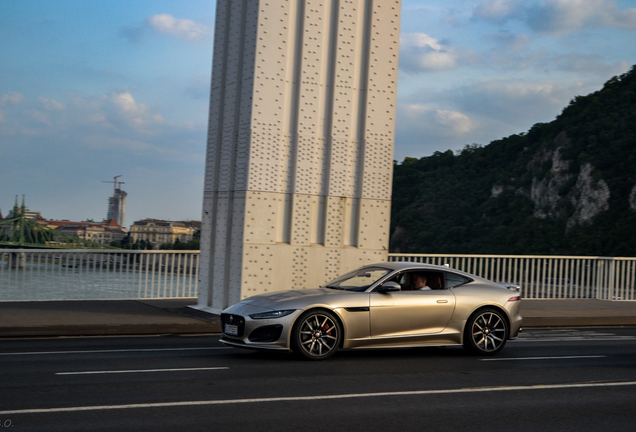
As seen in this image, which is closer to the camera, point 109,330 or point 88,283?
point 109,330

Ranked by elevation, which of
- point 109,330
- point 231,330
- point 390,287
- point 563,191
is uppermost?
point 563,191

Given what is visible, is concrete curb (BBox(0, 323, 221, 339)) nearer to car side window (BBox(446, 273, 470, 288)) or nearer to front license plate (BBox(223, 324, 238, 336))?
front license plate (BBox(223, 324, 238, 336))

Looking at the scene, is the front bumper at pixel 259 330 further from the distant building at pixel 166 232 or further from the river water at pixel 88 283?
the distant building at pixel 166 232

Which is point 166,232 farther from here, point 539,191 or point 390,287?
point 390,287

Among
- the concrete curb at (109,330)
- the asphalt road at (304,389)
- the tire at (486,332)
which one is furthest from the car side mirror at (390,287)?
the concrete curb at (109,330)

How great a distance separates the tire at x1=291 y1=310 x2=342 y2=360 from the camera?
8867 millimetres

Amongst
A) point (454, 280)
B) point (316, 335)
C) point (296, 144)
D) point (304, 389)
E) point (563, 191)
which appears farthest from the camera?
point (563, 191)

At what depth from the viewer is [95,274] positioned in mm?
15844

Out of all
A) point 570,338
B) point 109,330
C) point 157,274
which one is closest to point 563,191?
point 157,274

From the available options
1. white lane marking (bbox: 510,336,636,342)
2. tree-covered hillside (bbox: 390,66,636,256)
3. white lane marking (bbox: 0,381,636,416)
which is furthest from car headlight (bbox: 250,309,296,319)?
tree-covered hillside (bbox: 390,66,636,256)

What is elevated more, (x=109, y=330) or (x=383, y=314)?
(x=383, y=314)

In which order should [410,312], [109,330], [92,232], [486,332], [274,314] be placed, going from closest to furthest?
[274,314] → [410,312] → [486,332] → [109,330] → [92,232]

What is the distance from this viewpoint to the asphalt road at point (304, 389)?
559 cm

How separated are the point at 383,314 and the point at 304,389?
2.60 meters
